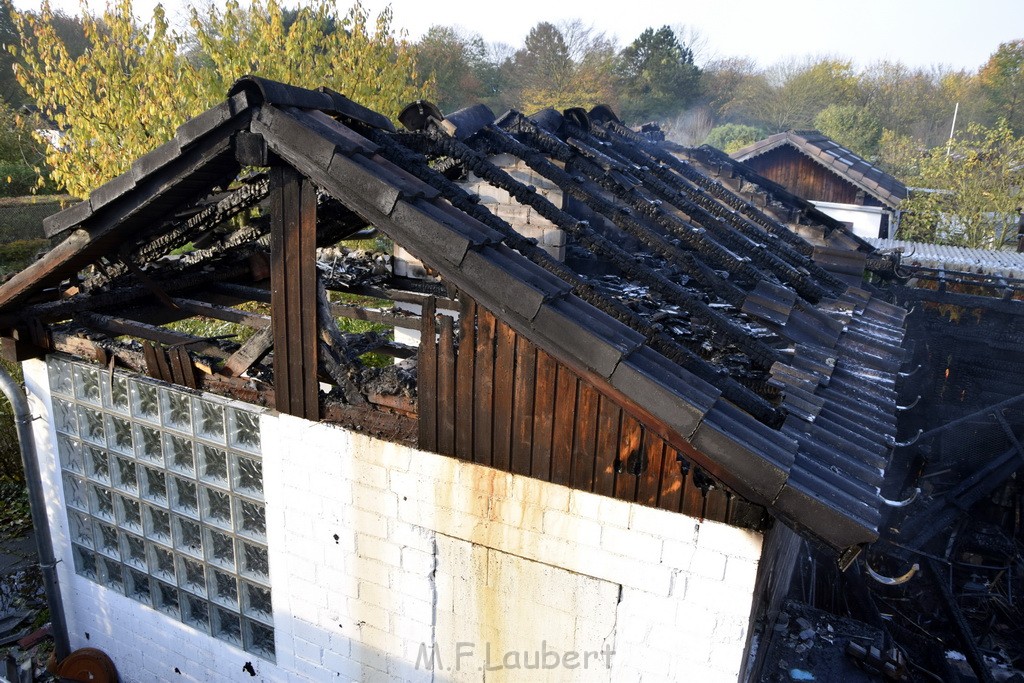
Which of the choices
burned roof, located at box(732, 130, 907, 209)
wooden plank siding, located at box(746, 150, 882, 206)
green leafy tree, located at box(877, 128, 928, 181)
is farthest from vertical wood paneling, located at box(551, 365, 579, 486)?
green leafy tree, located at box(877, 128, 928, 181)

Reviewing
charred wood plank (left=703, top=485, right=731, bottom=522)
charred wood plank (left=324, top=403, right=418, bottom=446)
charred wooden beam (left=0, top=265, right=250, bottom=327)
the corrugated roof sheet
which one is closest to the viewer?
charred wood plank (left=703, top=485, right=731, bottom=522)

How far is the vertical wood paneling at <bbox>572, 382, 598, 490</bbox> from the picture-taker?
3.19 meters

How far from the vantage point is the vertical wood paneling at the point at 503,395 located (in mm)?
3275

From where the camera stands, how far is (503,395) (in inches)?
132

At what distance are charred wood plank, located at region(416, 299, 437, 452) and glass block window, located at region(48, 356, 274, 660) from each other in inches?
47.4

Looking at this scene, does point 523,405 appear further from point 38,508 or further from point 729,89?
point 729,89

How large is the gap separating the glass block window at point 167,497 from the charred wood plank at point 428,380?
1.20 metres

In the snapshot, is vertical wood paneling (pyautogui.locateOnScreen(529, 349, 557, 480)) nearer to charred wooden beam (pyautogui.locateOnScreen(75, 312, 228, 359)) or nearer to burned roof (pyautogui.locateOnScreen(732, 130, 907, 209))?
charred wooden beam (pyautogui.locateOnScreen(75, 312, 228, 359))

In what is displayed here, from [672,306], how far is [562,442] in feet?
6.47

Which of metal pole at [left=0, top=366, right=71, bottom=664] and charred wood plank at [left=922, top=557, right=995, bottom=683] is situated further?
charred wood plank at [left=922, top=557, right=995, bottom=683]

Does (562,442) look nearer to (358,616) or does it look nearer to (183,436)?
(358,616)

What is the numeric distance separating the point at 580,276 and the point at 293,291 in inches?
62.2

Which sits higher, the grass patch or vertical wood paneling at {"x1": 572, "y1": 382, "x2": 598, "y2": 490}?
vertical wood paneling at {"x1": 572, "y1": 382, "x2": 598, "y2": 490}

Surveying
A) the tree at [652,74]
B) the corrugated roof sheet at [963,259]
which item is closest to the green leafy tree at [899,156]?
the tree at [652,74]
